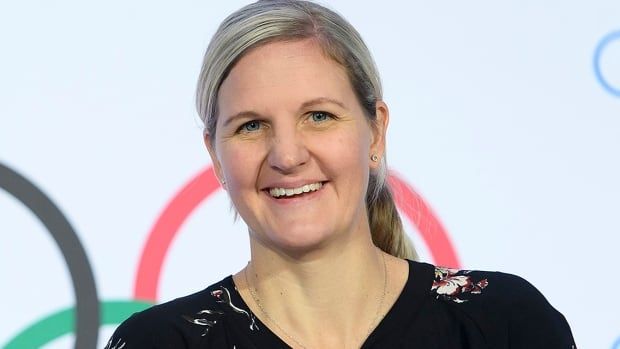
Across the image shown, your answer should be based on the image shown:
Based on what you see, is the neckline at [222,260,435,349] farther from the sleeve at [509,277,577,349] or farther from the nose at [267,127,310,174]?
the nose at [267,127,310,174]

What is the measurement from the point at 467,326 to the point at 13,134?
114 cm

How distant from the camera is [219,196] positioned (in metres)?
2.19

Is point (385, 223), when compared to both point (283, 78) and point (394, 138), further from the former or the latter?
point (394, 138)

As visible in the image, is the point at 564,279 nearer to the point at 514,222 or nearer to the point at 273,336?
the point at 514,222

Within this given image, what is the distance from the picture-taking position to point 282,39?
4.39 feet

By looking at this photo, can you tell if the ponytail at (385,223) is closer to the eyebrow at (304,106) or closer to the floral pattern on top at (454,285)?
the floral pattern on top at (454,285)

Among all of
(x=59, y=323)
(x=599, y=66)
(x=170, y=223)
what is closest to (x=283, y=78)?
(x=170, y=223)

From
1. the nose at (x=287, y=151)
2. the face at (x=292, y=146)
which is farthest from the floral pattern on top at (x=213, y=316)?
the nose at (x=287, y=151)

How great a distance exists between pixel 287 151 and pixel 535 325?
1.44 feet

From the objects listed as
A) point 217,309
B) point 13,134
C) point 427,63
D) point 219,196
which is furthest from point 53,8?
point 217,309

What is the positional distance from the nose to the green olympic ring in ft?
3.10

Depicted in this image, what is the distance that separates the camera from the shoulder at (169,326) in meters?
1.35

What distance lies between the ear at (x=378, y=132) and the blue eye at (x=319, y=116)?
0.12 m

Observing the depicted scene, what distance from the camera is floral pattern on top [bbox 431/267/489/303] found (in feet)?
4.66
